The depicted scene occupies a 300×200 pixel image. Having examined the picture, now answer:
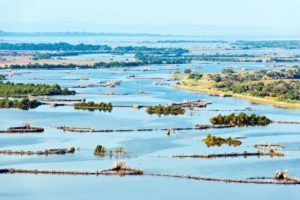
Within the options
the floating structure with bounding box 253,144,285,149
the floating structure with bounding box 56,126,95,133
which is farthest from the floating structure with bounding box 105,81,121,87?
the floating structure with bounding box 253,144,285,149

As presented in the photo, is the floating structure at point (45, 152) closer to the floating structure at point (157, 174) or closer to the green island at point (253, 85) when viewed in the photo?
the floating structure at point (157, 174)

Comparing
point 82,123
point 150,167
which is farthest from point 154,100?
point 150,167

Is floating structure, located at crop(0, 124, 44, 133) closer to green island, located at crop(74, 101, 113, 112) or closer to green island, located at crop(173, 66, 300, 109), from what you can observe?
green island, located at crop(74, 101, 113, 112)

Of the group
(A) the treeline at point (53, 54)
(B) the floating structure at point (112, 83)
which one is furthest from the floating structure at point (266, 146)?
(A) the treeline at point (53, 54)

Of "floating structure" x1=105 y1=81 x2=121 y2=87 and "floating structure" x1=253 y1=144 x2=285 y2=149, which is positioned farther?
"floating structure" x1=105 y1=81 x2=121 y2=87

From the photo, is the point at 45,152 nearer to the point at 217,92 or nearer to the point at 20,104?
the point at 20,104

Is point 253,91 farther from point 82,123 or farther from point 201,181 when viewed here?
point 201,181
